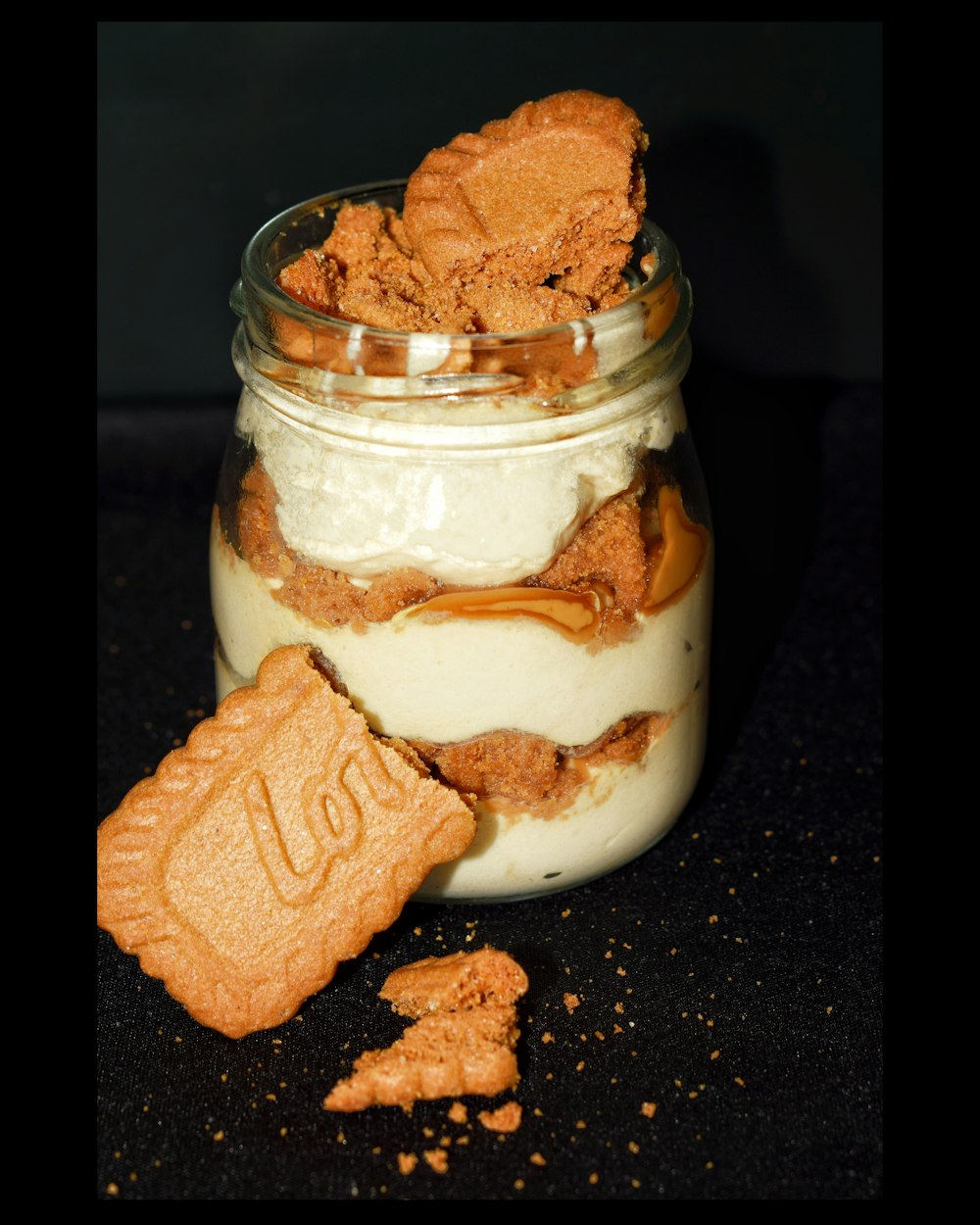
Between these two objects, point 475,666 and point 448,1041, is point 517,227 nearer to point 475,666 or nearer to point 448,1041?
point 475,666

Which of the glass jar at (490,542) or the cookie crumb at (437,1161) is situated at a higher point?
the glass jar at (490,542)

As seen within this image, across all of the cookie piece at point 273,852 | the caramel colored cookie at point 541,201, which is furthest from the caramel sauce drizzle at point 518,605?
the caramel colored cookie at point 541,201

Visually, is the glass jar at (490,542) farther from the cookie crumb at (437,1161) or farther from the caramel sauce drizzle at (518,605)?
Result: the cookie crumb at (437,1161)

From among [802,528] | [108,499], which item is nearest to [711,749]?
[802,528]

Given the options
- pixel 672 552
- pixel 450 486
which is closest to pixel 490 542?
pixel 450 486

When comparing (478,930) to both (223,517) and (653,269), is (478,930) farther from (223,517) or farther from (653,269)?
(653,269)

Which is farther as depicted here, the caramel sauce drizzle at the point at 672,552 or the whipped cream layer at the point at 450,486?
the caramel sauce drizzle at the point at 672,552
